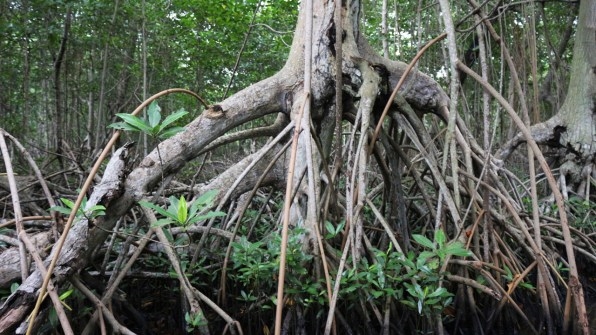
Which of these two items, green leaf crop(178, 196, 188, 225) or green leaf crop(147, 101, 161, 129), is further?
green leaf crop(147, 101, 161, 129)

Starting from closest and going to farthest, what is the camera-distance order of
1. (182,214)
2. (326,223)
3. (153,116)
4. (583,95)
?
(182,214)
(153,116)
(326,223)
(583,95)

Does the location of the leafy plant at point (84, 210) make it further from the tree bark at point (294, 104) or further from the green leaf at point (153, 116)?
the green leaf at point (153, 116)

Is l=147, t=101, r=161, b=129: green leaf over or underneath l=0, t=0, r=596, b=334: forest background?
over

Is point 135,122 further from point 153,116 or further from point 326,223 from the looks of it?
point 326,223

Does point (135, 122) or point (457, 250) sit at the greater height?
point (135, 122)

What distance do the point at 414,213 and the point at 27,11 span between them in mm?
4645

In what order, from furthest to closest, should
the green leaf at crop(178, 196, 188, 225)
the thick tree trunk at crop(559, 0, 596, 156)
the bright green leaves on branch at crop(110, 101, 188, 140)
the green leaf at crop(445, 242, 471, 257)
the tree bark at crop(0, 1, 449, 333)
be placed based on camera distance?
the thick tree trunk at crop(559, 0, 596, 156)
the tree bark at crop(0, 1, 449, 333)
the green leaf at crop(445, 242, 471, 257)
the bright green leaves on branch at crop(110, 101, 188, 140)
the green leaf at crop(178, 196, 188, 225)

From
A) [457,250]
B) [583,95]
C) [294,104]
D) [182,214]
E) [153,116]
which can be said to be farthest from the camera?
[583,95]

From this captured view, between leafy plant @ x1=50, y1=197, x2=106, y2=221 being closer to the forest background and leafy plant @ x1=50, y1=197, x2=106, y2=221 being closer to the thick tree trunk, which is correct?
the forest background

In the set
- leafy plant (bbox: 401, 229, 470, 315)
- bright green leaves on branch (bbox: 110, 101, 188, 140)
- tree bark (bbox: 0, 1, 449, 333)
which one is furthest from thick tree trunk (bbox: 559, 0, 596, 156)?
bright green leaves on branch (bbox: 110, 101, 188, 140)

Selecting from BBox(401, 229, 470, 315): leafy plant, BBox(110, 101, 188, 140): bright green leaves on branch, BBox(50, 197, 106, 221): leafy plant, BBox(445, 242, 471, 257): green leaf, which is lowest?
BBox(401, 229, 470, 315): leafy plant

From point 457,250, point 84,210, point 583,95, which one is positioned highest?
point 583,95

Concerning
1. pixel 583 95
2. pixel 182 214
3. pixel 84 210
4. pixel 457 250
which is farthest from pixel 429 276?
pixel 583 95

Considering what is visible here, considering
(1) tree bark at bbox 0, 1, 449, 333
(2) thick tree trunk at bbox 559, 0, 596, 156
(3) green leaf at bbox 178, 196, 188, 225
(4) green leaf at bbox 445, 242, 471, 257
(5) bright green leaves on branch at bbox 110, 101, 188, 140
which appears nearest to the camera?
(3) green leaf at bbox 178, 196, 188, 225
